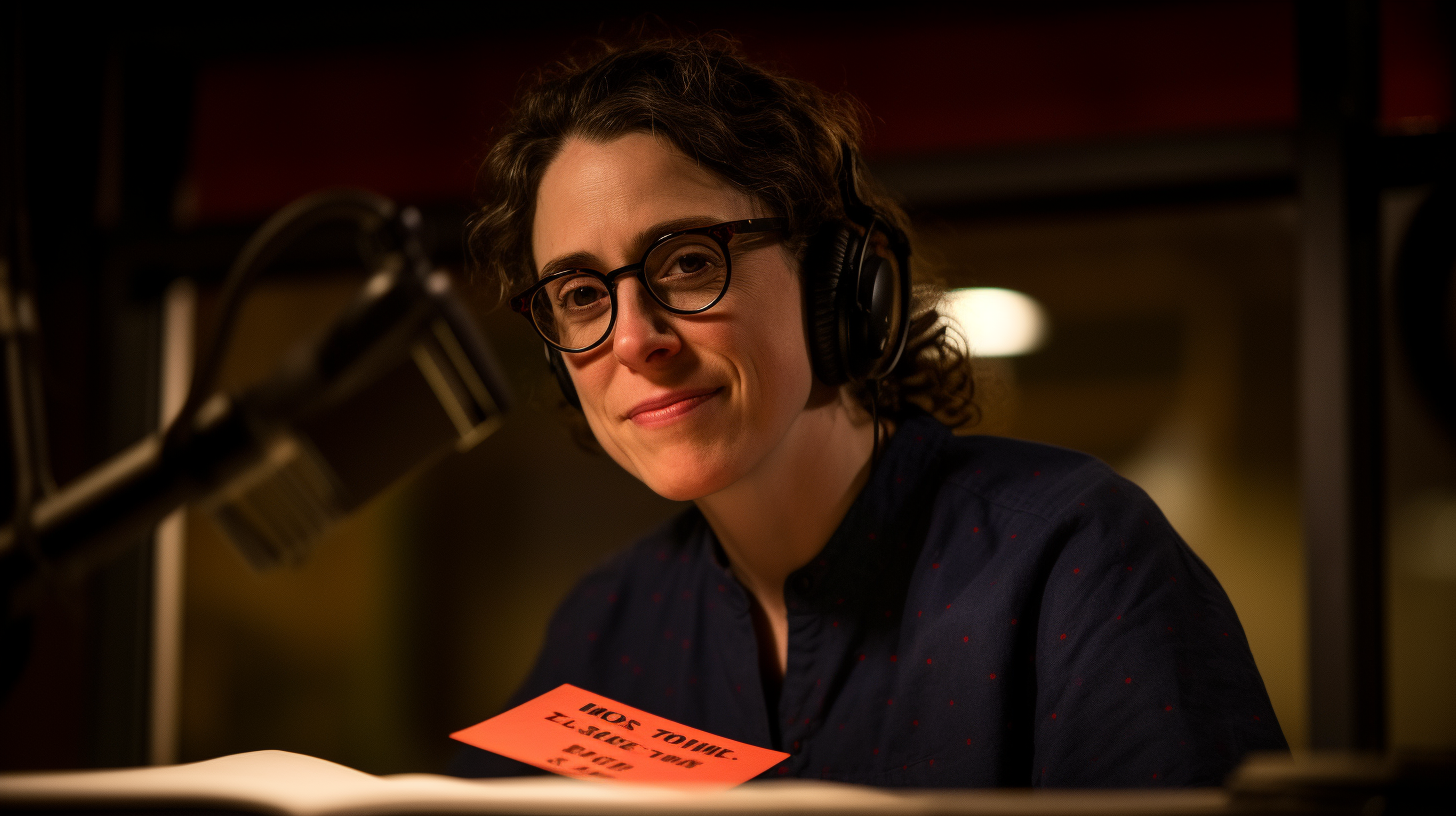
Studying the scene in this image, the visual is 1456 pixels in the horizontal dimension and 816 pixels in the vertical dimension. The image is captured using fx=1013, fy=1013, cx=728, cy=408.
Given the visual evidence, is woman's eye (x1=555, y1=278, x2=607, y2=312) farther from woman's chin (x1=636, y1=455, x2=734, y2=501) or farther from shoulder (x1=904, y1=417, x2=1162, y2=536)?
shoulder (x1=904, y1=417, x2=1162, y2=536)

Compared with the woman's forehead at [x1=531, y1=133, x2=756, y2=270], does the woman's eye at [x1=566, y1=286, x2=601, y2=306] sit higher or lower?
lower

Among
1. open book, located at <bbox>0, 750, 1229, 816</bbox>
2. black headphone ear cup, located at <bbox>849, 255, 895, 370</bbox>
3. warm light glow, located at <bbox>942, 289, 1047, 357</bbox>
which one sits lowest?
open book, located at <bbox>0, 750, 1229, 816</bbox>

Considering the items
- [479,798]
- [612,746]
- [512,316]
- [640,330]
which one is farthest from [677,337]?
[512,316]

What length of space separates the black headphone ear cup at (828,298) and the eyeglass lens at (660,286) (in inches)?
4.3

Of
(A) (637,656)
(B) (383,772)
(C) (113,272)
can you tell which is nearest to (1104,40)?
(A) (637,656)

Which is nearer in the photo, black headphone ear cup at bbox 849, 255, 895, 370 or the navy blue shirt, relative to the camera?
the navy blue shirt

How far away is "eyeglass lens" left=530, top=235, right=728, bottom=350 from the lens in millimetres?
977

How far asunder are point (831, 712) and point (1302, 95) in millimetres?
1273

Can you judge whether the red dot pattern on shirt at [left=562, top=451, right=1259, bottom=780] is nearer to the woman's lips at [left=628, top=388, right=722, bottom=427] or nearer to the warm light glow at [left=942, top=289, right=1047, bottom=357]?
the woman's lips at [left=628, top=388, right=722, bottom=427]

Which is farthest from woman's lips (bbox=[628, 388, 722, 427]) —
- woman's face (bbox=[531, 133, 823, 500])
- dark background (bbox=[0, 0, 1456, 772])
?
dark background (bbox=[0, 0, 1456, 772])

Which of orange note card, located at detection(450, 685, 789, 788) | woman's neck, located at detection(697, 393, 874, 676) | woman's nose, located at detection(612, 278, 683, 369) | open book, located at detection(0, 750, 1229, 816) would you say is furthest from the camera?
woman's neck, located at detection(697, 393, 874, 676)

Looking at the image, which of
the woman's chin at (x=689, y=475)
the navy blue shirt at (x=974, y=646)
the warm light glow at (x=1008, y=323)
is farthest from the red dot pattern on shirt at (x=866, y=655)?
the warm light glow at (x=1008, y=323)

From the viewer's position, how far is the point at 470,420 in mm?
599

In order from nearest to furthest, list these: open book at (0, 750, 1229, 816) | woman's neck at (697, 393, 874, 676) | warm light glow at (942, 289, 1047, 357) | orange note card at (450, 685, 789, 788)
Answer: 1. open book at (0, 750, 1229, 816)
2. orange note card at (450, 685, 789, 788)
3. woman's neck at (697, 393, 874, 676)
4. warm light glow at (942, 289, 1047, 357)
